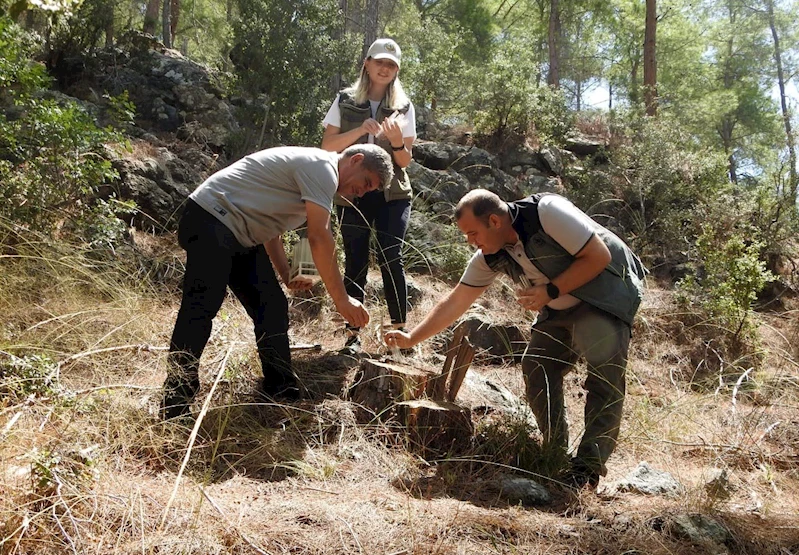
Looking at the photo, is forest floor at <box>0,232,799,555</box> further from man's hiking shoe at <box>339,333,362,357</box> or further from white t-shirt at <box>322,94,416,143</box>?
white t-shirt at <box>322,94,416,143</box>

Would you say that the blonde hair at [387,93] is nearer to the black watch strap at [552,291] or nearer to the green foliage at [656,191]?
the black watch strap at [552,291]

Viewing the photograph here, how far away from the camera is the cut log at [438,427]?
305 cm

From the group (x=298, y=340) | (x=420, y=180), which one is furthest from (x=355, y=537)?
(x=420, y=180)

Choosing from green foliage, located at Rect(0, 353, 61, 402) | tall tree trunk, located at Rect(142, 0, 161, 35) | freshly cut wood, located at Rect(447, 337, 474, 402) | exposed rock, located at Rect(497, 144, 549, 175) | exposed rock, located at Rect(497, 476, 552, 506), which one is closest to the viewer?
green foliage, located at Rect(0, 353, 61, 402)

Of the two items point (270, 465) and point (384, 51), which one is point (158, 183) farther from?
point (270, 465)

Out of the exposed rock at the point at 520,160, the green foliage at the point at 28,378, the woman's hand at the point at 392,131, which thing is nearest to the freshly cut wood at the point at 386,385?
the woman's hand at the point at 392,131

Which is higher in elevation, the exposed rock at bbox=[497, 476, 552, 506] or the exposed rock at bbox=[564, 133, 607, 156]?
the exposed rock at bbox=[564, 133, 607, 156]

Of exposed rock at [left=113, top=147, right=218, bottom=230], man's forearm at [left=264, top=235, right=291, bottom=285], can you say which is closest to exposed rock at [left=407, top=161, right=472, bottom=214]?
exposed rock at [left=113, top=147, right=218, bottom=230]

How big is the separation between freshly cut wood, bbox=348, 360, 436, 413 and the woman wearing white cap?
1.23 ft

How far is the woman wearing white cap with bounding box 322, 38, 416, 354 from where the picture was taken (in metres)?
3.66

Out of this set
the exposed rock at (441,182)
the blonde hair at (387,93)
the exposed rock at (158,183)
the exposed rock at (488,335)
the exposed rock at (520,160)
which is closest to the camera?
the blonde hair at (387,93)

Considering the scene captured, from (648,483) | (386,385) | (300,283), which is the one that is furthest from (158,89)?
(648,483)

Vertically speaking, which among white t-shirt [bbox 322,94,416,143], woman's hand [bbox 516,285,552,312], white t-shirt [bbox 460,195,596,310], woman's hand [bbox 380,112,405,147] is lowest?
woman's hand [bbox 516,285,552,312]

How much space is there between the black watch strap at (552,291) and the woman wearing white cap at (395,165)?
102 cm
